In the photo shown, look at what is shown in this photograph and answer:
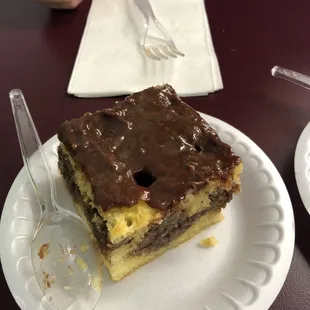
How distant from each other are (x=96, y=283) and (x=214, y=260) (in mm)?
242

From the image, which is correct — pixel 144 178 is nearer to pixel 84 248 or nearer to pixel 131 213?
pixel 131 213

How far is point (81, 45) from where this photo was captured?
1.37 m

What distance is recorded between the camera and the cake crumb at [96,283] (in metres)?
0.84

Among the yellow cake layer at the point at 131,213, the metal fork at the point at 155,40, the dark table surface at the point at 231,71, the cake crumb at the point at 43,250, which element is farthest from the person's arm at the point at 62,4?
the cake crumb at the point at 43,250

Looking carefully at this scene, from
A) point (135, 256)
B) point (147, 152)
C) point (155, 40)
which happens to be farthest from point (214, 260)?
point (155, 40)

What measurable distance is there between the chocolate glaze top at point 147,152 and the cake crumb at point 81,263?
15cm

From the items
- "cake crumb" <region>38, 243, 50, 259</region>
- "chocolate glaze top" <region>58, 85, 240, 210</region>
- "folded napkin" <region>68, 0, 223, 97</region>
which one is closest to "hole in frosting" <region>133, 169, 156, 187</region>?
"chocolate glaze top" <region>58, 85, 240, 210</region>

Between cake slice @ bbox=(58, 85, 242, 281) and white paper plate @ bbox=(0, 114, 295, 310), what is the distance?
4cm

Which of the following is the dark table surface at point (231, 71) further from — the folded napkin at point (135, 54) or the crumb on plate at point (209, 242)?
the crumb on plate at point (209, 242)

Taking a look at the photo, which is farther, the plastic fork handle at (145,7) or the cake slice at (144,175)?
the plastic fork handle at (145,7)

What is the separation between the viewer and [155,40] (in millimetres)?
1391

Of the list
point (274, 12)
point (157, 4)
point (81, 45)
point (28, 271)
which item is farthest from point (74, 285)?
point (274, 12)

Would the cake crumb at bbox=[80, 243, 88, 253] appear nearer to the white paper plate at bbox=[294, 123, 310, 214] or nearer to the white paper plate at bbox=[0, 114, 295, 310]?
the white paper plate at bbox=[0, 114, 295, 310]

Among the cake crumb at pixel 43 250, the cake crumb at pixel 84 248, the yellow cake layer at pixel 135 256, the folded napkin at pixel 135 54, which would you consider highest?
the folded napkin at pixel 135 54
